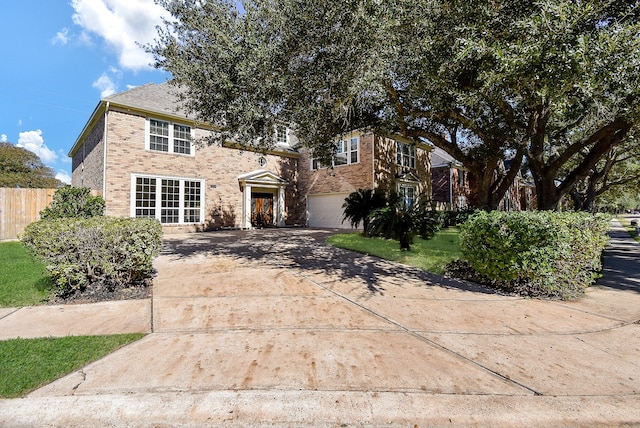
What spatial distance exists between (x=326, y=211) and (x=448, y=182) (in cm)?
1074

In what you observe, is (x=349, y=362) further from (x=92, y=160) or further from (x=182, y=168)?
(x=92, y=160)

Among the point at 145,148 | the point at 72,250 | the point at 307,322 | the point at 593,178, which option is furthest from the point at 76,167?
the point at 593,178

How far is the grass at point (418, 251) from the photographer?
7.41m

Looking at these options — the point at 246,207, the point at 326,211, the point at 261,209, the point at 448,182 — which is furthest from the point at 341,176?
the point at 448,182

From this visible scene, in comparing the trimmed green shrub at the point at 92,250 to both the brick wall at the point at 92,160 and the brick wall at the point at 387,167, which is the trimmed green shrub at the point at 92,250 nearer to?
the brick wall at the point at 92,160

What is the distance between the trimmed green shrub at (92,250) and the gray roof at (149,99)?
9.62 m

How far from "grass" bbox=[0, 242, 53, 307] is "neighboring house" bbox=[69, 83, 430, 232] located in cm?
610

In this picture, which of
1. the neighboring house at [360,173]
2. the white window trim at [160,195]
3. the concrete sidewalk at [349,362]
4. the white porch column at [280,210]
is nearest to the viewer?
the concrete sidewalk at [349,362]

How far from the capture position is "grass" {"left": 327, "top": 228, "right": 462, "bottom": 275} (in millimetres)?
7413

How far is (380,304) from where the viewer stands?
4.50 m

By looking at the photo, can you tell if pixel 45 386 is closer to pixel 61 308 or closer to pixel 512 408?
pixel 61 308

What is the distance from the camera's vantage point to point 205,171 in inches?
635

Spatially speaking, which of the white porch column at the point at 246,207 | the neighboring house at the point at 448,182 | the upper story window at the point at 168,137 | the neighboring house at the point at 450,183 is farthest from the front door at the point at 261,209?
the neighboring house at the point at 448,182

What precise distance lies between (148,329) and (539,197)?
38.1 ft
